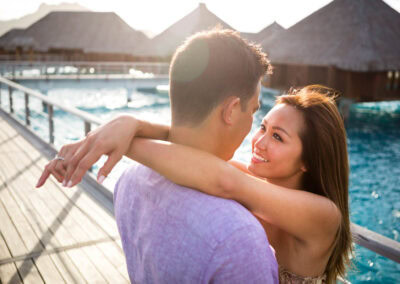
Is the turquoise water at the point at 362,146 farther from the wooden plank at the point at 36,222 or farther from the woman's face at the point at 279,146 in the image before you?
the wooden plank at the point at 36,222

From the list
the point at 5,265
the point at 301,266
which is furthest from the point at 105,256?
the point at 301,266

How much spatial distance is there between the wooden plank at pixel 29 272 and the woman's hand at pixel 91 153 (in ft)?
6.02

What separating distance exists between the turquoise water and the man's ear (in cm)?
48

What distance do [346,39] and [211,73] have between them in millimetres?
23629

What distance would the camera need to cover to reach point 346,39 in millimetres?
22047

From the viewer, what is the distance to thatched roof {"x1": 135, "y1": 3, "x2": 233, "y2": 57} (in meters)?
33.6

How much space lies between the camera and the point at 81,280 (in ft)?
8.75

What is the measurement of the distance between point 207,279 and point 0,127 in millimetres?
8238

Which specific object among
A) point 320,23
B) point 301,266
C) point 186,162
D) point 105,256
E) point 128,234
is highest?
point 320,23

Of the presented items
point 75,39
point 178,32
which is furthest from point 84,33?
point 178,32

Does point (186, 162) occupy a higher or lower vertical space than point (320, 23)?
lower

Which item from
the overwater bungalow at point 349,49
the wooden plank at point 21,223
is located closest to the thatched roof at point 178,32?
the overwater bungalow at point 349,49

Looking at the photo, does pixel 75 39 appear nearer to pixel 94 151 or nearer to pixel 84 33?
pixel 84 33

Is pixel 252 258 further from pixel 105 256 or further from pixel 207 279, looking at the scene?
pixel 105 256
